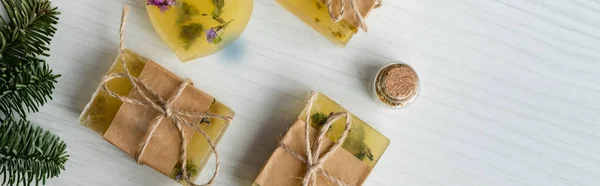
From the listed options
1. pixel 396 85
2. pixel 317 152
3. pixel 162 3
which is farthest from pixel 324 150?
pixel 162 3

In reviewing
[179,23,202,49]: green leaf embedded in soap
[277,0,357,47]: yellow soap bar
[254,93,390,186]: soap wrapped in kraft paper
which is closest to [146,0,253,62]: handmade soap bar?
[179,23,202,49]: green leaf embedded in soap

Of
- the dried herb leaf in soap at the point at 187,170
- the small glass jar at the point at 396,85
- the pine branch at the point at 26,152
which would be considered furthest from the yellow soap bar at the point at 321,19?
the pine branch at the point at 26,152

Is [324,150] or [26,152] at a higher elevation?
[324,150]

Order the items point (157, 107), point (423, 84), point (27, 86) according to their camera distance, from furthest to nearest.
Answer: point (423, 84)
point (157, 107)
point (27, 86)

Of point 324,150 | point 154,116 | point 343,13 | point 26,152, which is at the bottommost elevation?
point 26,152

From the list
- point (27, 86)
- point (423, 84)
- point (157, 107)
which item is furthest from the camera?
point (423, 84)

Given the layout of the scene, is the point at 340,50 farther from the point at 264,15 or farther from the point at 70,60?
the point at 70,60

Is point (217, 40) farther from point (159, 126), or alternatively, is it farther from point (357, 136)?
point (357, 136)
